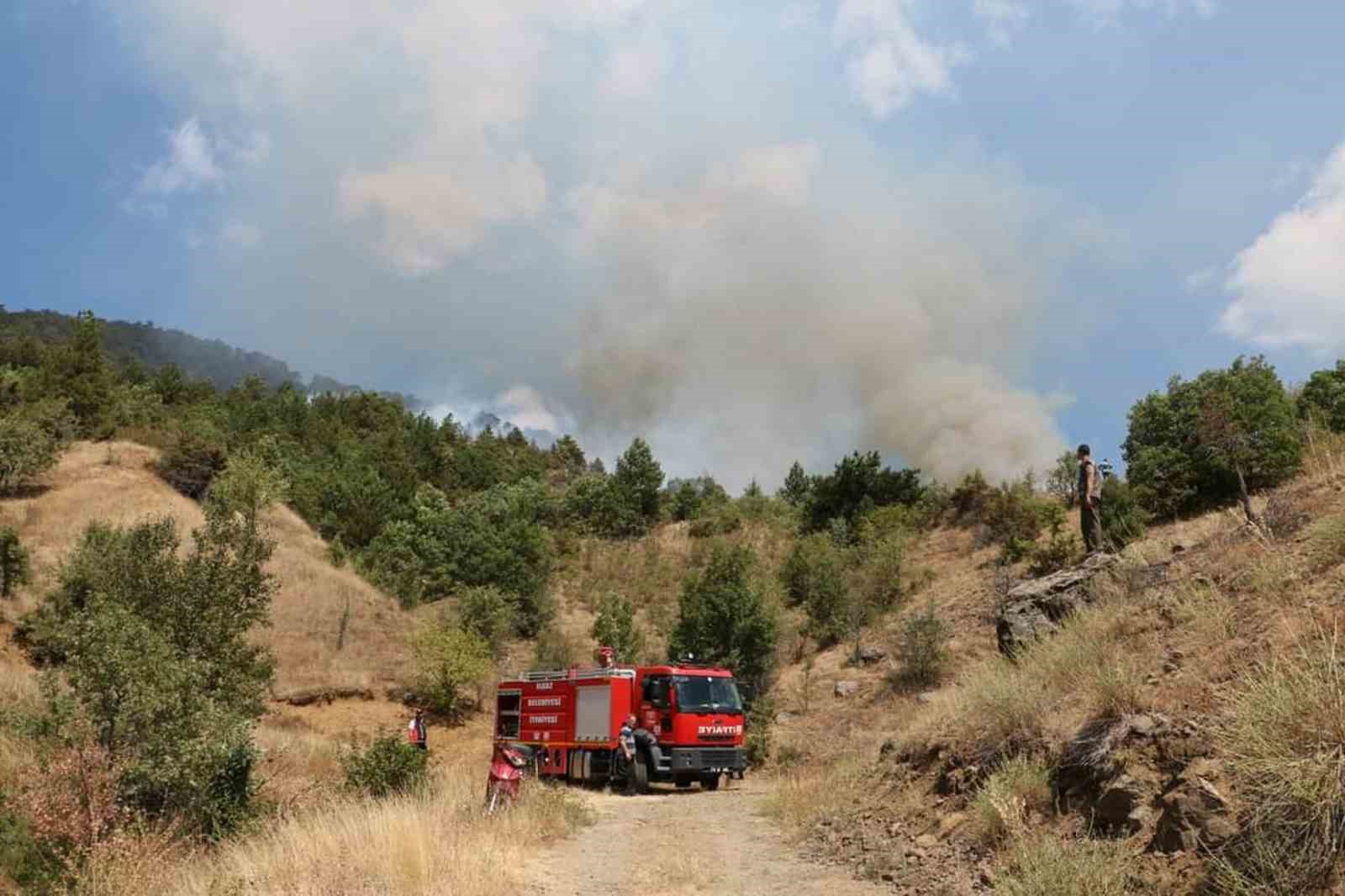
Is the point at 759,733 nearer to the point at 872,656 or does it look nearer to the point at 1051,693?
the point at 872,656

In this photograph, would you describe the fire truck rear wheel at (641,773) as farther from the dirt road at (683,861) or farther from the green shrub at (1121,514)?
the green shrub at (1121,514)

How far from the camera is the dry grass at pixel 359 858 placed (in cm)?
782

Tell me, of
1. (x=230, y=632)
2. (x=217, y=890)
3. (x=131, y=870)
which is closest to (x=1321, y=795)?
(x=217, y=890)

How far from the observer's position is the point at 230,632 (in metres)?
19.2

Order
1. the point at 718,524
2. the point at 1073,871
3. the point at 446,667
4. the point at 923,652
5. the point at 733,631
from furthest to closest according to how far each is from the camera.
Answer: the point at 718,524 < the point at 446,667 < the point at 733,631 < the point at 923,652 < the point at 1073,871

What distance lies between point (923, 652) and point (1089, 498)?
12677 mm

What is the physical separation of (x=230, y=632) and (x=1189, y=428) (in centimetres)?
3192

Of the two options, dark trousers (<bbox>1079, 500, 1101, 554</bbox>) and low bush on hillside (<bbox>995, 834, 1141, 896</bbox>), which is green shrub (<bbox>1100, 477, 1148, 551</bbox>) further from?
low bush on hillside (<bbox>995, 834, 1141, 896</bbox>)

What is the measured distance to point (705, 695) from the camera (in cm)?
2039

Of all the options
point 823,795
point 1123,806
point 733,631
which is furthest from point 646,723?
point 1123,806

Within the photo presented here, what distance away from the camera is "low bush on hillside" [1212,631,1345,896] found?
4.88 m

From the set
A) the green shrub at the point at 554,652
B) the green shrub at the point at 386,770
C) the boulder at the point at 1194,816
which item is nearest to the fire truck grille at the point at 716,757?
the green shrub at the point at 386,770

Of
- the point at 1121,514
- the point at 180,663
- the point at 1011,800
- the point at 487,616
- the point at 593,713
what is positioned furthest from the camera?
the point at 487,616

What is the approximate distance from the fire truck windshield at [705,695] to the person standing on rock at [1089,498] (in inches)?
346
